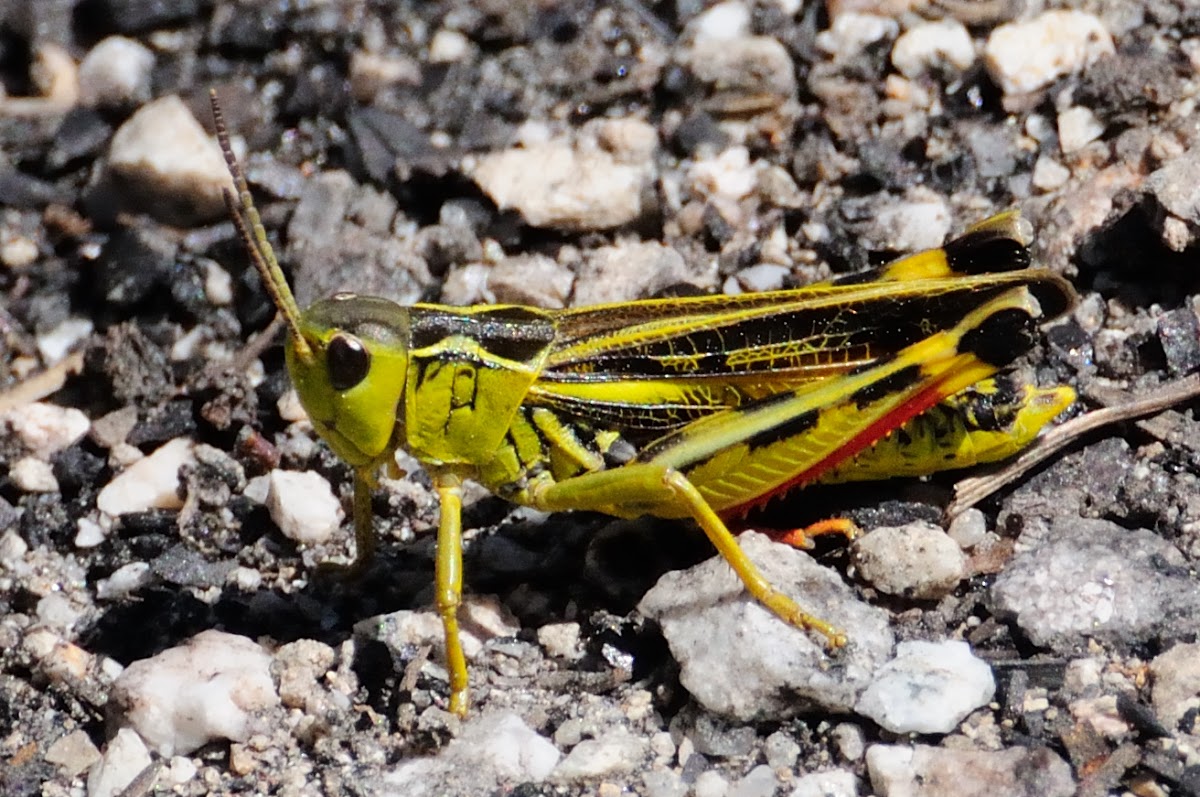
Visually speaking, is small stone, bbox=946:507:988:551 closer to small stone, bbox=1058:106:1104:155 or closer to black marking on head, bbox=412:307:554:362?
black marking on head, bbox=412:307:554:362

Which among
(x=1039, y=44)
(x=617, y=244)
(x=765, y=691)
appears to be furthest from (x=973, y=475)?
(x=1039, y=44)

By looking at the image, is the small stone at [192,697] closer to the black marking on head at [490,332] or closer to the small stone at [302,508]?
the small stone at [302,508]

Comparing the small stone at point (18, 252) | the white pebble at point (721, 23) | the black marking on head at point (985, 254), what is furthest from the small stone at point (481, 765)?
the white pebble at point (721, 23)

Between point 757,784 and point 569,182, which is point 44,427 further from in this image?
point 757,784

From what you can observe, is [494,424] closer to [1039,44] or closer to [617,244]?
[617,244]

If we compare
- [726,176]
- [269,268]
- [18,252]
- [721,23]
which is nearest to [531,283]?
[726,176]

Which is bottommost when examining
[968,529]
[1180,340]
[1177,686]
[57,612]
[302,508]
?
[57,612]

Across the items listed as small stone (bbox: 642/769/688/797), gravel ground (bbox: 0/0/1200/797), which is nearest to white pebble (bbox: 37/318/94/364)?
gravel ground (bbox: 0/0/1200/797)
